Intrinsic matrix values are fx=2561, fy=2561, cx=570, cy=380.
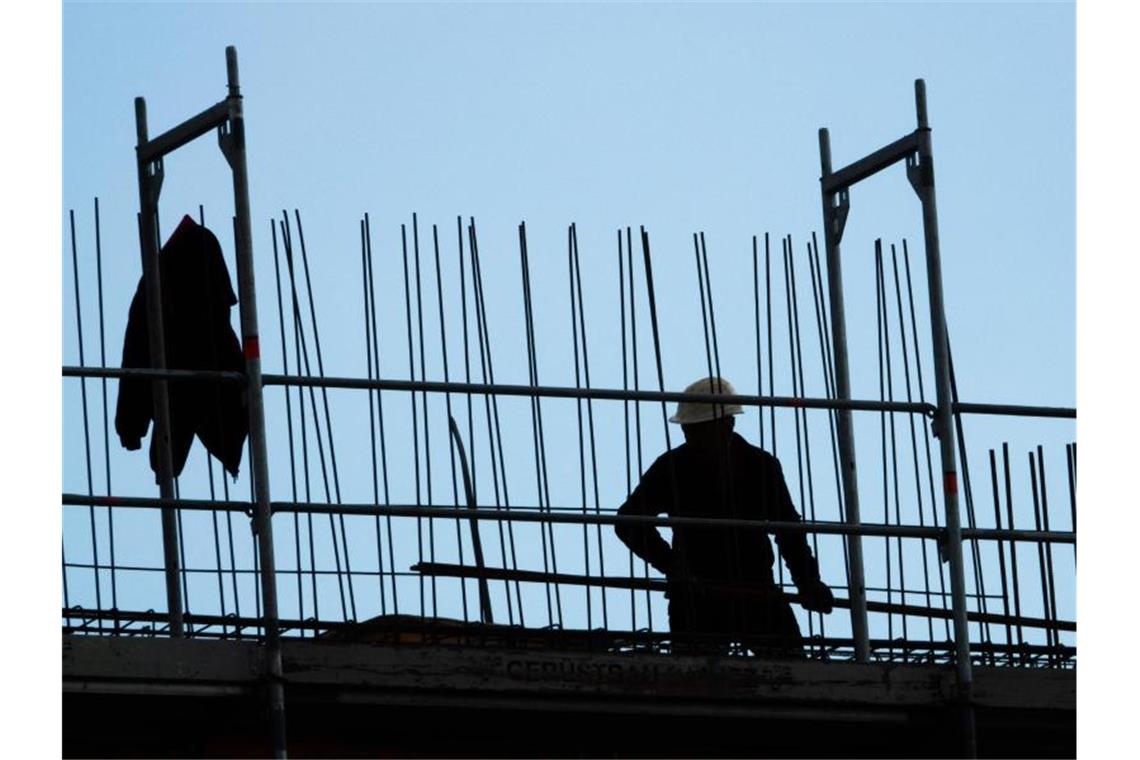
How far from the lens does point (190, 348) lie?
37.8ft

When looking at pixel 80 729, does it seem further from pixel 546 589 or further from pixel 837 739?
pixel 837 739

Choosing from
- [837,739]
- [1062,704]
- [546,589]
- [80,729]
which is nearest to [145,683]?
[80,729]

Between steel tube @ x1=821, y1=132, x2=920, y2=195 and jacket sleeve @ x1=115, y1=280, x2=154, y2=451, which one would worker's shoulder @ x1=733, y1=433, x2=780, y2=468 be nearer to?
steel tube @ x1=821, y1=132, x2=920, y2=195

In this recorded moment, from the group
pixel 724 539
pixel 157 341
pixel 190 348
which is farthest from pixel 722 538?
pixel 157 341

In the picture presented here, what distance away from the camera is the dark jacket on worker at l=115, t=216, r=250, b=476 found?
37.6 ft

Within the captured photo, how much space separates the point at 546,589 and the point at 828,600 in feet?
4.51

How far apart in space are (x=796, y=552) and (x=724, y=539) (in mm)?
396

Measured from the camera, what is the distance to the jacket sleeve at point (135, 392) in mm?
11445

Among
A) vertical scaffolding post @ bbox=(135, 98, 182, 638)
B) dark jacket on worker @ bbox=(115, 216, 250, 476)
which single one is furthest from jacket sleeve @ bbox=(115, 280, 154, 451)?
vertical scaffolding post @ bbox=(135, 98, 182, 638)

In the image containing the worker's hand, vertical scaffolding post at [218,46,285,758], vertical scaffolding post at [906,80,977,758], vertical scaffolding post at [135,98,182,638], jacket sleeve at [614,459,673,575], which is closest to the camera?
vertical scaffolding post at [218,46,285,758]

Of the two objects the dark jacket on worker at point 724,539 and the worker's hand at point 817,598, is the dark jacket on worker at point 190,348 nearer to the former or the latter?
the dark jacket on worker at point 724,539

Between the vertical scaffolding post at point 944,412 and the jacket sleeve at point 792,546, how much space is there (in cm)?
100

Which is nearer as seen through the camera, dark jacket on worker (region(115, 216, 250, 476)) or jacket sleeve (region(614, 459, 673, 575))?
jacket sleeve (region(614, 459, 673, 575))

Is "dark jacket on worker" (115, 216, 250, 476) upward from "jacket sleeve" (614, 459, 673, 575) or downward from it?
upward
